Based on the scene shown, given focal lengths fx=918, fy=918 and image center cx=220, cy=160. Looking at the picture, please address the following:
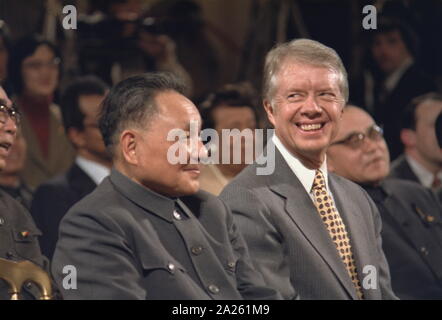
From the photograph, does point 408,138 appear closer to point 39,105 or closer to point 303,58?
point 303,58

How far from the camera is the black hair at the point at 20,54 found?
345 cm

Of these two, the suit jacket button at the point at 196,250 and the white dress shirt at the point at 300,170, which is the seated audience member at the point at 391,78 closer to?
the white dress shirt at the point at 300,170

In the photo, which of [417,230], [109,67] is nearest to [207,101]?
[109,67]

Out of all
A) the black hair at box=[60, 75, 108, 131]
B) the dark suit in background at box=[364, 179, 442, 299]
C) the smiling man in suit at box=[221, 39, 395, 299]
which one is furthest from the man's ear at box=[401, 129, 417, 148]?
the black hair at box=[60, 75, 108, 131]

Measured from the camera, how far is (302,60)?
8.83 ft

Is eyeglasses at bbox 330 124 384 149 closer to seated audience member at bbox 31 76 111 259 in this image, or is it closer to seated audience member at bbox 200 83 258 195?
seated audience member at bbox 200 83 258 195

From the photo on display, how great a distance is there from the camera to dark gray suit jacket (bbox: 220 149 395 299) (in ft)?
8.51

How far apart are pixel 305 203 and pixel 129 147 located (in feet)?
1.84

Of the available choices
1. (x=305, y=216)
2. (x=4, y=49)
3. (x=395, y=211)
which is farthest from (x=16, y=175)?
(x=395, y=211)

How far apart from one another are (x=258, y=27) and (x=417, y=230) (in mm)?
1132

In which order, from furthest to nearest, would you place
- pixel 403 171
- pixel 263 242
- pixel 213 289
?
pixel 403 171 → pixel 263 242 → pixel 213 289

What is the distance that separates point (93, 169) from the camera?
10.8 feet
